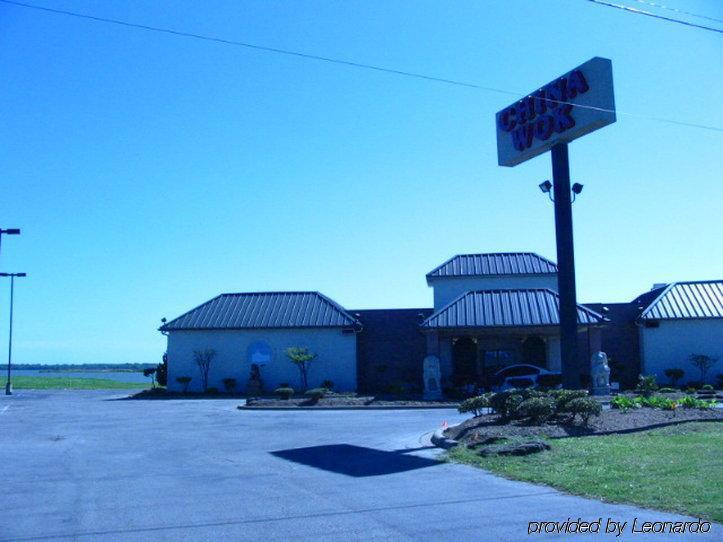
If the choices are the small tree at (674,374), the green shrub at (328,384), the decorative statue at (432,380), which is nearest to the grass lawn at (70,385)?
the green shrub at (328,384)

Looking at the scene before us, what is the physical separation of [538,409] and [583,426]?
982 mm

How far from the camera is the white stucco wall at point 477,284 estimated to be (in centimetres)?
3922

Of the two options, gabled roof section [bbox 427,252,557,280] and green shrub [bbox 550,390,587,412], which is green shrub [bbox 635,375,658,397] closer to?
green shrub [bbox 550,390,587,412]

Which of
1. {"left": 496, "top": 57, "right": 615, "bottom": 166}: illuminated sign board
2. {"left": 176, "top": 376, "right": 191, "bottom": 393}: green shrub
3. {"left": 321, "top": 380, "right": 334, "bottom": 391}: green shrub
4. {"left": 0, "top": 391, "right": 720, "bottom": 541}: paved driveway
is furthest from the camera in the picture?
{"left": 176, "top": 376, "right": 191, "bottom": 393}: green shrub

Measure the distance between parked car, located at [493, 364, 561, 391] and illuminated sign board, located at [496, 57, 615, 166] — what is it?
34.6ft

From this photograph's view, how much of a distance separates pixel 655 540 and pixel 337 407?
20852mm

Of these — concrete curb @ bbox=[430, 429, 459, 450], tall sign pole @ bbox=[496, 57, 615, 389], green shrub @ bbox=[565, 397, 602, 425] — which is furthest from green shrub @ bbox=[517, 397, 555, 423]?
tall sign pole @ bbox=[496, 57, 615, 389]

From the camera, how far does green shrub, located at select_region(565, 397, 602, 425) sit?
1569 centimetres

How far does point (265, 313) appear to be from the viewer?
130 ft

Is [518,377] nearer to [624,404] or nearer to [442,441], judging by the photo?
[624,404]

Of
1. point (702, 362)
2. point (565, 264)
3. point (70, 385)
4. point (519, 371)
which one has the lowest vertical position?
point (70, 385)

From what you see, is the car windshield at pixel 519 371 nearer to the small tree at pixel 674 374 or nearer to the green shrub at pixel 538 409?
the small tree at pixel 674 374

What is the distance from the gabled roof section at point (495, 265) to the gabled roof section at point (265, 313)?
19.2ft

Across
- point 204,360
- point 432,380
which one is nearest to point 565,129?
point 432,380
